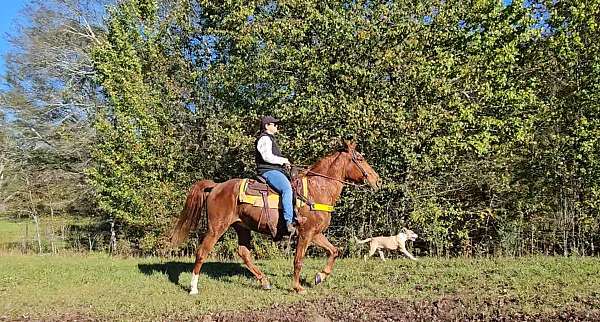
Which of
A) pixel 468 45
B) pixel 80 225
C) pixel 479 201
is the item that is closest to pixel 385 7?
pixel 468 45

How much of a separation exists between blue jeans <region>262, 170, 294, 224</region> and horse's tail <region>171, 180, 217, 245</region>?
136 centimetres

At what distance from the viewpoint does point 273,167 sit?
9.88 meters

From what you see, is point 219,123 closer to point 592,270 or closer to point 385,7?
point 385,7

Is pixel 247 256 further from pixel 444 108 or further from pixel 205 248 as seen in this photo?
pixel 444 108

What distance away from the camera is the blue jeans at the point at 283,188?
961cm

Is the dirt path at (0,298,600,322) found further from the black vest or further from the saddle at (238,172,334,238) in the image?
the black vest

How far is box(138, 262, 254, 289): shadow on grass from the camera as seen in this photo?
1154 cm

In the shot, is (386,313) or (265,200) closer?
(386,313)

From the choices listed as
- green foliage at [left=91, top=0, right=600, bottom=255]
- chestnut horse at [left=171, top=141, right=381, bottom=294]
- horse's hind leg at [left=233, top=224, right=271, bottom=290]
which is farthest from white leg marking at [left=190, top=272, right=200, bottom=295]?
green foliage at [left=91, top=0, right=600, bottom=255]

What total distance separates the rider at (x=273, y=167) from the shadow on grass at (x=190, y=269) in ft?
7.72

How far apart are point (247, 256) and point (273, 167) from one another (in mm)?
1836

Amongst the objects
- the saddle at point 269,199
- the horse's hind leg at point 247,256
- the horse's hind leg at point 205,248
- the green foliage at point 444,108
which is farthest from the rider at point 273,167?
the green foliage at point 444,108

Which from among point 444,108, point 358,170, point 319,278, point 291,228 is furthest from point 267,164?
point 444,108

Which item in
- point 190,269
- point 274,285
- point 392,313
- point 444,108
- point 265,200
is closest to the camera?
point 392,313
